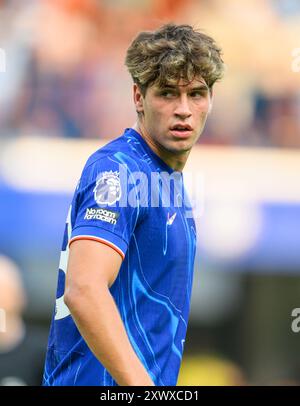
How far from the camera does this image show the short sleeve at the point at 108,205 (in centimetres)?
305

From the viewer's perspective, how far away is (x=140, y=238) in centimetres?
324

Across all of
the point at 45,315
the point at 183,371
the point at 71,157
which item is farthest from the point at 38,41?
the point at 183,371

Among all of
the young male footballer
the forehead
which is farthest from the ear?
the forehead

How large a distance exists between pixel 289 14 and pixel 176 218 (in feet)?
22.8

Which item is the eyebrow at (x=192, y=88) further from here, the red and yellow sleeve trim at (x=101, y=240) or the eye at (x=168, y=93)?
the red and yellow sleeve trim at (x=101, y=240)

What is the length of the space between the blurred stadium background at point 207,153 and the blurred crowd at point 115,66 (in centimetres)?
1

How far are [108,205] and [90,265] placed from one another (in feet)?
0.82

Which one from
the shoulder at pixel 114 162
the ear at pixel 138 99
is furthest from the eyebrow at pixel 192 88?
the shoulder at pixel 114 162

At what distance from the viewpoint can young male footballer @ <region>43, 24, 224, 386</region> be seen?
2928mm

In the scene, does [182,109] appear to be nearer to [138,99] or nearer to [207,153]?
[138,99]

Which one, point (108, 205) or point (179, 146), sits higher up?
point (179, 146)

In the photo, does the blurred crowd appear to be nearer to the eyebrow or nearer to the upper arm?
the eyebrow

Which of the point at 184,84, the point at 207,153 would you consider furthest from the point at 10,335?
the point at 184,84
